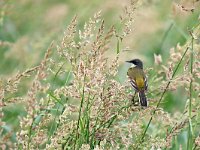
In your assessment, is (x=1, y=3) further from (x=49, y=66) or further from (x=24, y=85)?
(x=49, y=66)

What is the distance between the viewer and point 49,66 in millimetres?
4188

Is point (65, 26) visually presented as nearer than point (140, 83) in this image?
No

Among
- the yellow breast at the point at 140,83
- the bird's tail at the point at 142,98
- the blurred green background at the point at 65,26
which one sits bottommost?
the bird's tail at the point at 142,98

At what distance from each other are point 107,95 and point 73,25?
392mm

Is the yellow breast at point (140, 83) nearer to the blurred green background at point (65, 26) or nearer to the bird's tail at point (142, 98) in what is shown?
the bird's tail at point (142, 98)

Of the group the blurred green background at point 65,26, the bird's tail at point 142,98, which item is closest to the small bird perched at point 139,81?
the bird's tail at point 142,98

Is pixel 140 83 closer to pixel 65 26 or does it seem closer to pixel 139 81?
pixel 139 81

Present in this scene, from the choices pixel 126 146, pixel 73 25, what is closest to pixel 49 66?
pixel 73 25

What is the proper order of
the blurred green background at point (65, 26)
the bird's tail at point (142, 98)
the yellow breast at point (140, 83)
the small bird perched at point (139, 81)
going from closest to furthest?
the bird's tail at point (142, 98) → the small bird perched at point (139, 81) → the yellow breast at point (140, 83) → the blurred green background at point (65, 26)

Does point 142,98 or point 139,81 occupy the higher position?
point 139,81

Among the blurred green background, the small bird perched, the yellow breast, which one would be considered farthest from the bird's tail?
the blurred green background

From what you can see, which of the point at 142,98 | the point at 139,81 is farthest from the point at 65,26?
the point at 142,98

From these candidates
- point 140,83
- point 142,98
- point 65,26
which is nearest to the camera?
point 142,98

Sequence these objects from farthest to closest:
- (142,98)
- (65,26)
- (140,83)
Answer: (65,26) → (140,83) → (142,98)
